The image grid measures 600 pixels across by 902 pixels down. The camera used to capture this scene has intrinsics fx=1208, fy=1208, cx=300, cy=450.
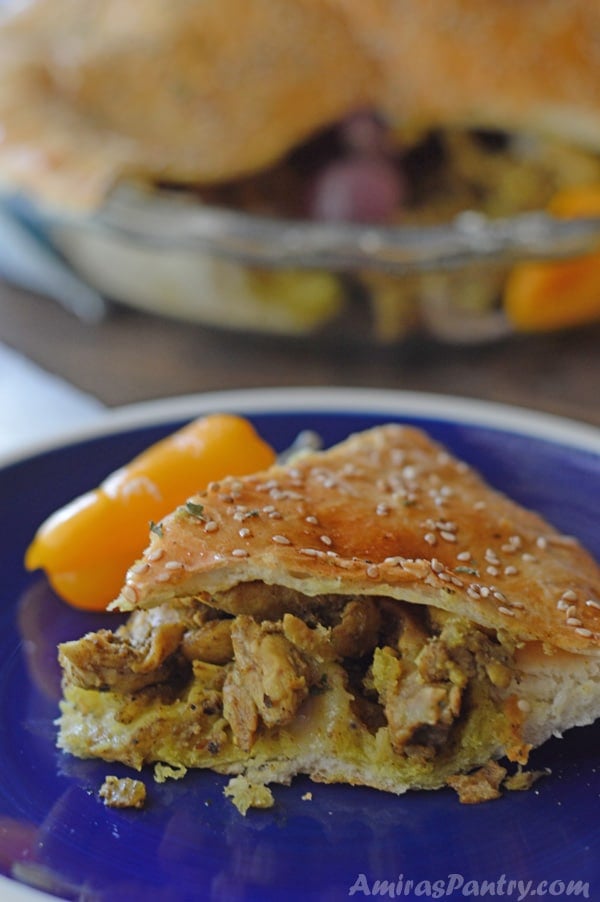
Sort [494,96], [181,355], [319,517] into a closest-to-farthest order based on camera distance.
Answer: [319,517], [181,355], [494,96]

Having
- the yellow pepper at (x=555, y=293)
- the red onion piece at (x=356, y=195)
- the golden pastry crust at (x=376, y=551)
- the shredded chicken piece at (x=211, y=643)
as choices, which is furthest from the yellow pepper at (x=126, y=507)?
the red onion piece at (x=356, y=195)

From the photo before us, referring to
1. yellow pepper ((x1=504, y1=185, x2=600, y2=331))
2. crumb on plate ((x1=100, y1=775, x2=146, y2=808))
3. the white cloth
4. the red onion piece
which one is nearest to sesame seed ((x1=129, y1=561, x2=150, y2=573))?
crumb on plate ((x1=100, y1=775, x2=146, y2=808))

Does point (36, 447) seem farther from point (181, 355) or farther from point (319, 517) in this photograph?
point (181, 355)

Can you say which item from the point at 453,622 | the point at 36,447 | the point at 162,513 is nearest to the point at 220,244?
the point at 36,447

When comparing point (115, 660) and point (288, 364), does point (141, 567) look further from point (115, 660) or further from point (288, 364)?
point (288, 364)

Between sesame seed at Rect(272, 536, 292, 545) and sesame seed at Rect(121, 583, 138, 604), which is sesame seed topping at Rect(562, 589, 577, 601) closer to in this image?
sesame seed at Rect(272, 536, 292, 545)

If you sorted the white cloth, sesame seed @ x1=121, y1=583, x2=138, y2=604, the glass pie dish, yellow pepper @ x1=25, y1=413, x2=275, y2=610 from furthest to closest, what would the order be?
1. the glass pie dish
2. the white cloth
3. yellow pepper @ x1=25, y1=413, x2=275, y2=610
4. sesame seed @ x1=121, y1=583, x2=138, y2=604

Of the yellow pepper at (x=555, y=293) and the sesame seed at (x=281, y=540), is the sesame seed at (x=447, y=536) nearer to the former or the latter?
the sesame seed at (x=281, y=540)

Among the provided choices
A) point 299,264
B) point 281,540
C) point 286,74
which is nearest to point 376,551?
point 281,540
